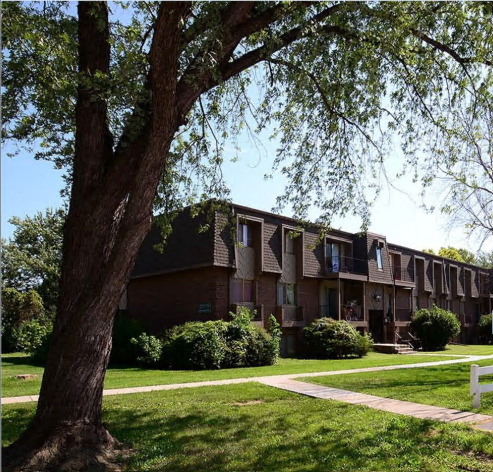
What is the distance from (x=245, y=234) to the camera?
25516 mm

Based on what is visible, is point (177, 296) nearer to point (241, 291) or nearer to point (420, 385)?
point (241, 291)

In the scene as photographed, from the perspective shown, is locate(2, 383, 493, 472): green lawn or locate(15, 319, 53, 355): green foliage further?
locate(15, 319, 53, 355): green foliage

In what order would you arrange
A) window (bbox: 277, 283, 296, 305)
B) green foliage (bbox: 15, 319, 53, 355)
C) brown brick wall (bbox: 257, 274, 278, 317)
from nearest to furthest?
brown brick wall (bbox: 257, 274, 278, 317) → window (bbox: 277, 283, 296, 305) → green foliage (bbox: 15, 319, 53, 355)

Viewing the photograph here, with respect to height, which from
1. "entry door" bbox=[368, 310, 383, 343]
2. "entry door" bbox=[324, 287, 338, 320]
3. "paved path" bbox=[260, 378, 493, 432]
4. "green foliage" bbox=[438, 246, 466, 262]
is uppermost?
"green foliage" bbox=[438, 246, 466, 262]

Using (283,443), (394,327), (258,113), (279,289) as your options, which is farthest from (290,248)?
(283,443)

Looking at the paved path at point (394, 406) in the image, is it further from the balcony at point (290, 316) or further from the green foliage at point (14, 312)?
the green foliage at point (14, 312)

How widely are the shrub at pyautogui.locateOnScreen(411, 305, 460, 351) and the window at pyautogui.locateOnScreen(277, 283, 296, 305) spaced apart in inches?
414

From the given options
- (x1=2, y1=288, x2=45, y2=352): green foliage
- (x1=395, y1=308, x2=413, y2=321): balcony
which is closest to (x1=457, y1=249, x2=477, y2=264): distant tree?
(x1=395, y1=308, x2=413, y2=321): balcony

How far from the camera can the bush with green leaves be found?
972 inches

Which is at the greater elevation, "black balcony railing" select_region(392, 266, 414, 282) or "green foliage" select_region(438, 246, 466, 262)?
"green foliage" select_region(438, 246, 466, 262)

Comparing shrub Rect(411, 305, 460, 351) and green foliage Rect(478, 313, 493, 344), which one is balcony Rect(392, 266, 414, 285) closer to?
shrub Rect(411, 305, 460, 351)

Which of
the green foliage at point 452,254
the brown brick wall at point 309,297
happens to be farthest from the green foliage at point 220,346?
the green foliage at point 452,254

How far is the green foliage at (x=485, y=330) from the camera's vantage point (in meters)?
44.2

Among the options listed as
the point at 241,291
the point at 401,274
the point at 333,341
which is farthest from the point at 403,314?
the point at 241,291
